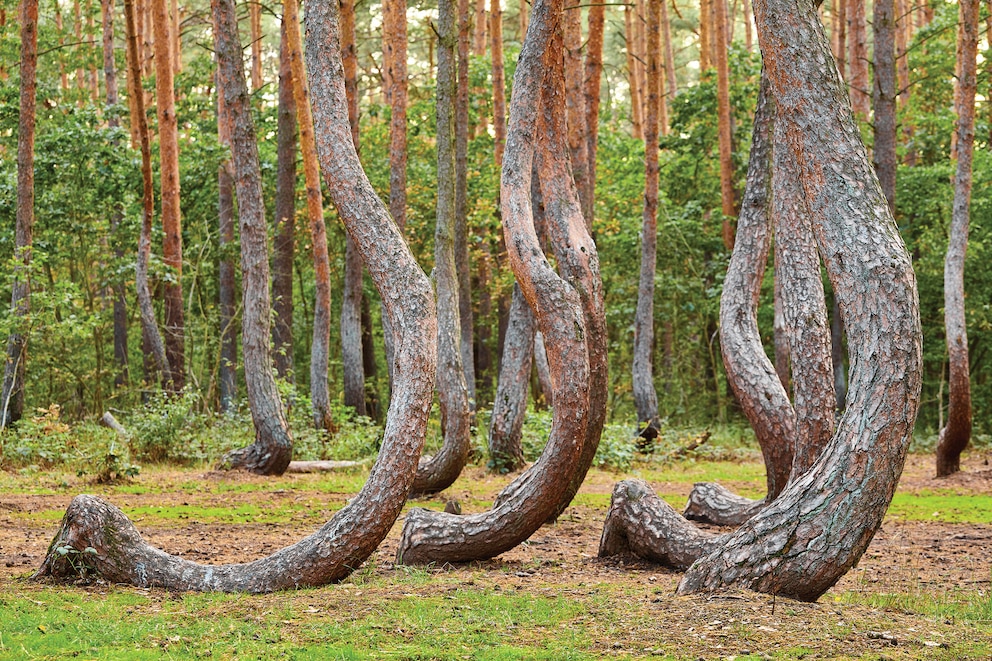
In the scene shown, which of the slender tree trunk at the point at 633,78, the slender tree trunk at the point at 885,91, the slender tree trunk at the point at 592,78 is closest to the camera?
the slender tree trunk at the point at 592,78

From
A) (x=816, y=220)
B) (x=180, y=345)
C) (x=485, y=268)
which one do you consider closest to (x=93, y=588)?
(x=816, y=220)

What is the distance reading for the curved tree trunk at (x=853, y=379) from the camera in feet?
17.8

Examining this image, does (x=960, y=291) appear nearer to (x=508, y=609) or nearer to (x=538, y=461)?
(x=538, y=461)

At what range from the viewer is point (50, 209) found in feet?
69.6

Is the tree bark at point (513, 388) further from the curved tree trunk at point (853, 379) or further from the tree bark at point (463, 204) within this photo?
the curved tree trunk at point (853, 379)

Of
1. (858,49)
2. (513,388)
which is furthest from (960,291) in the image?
(858,49)

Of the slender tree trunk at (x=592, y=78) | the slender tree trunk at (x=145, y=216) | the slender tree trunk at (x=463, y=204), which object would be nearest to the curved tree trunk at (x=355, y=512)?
the slender tree trunk at (x=463, y=204)

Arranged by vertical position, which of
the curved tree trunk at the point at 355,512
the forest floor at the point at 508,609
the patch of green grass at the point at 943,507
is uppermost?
the curved tree trunk at the point at 355,512

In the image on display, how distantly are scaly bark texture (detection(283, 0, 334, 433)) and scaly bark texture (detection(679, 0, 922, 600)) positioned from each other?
500 inches

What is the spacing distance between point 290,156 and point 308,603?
14215 millimetres

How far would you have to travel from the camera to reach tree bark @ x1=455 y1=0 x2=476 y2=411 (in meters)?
15.6

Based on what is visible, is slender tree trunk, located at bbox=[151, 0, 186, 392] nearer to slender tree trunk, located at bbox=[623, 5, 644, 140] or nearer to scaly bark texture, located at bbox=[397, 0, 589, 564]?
scaly bark texture, located at bbox=[397, 0, 589, 564]

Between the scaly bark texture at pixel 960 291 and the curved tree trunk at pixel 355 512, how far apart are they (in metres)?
8.64

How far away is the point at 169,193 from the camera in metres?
18.7
